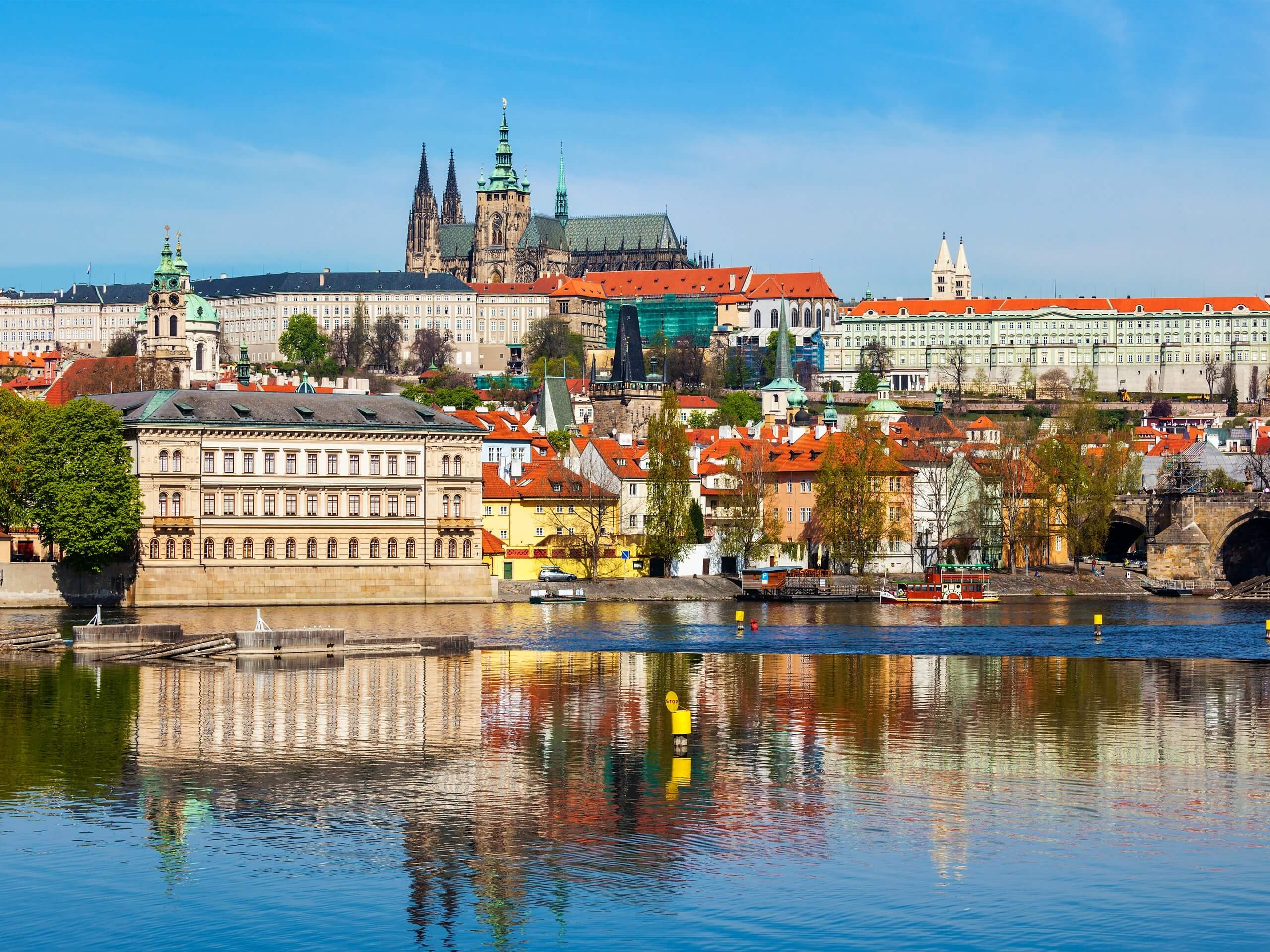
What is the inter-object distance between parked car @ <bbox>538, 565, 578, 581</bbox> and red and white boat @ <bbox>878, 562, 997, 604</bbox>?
1364cm

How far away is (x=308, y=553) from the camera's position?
2943 inches

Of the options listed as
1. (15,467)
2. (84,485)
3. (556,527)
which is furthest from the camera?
(556,527)

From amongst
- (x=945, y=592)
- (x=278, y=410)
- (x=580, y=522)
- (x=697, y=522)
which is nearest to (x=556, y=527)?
(x=580, y=522)

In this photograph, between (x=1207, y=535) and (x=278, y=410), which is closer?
(x=278, y=410)

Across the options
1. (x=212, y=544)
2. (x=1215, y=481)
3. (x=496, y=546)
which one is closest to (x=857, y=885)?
(x=212, y=544)

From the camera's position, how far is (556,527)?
88.0 meters

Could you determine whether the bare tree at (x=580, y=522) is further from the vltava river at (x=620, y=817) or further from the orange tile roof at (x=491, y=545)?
the vltava river at (x=620, y=817)

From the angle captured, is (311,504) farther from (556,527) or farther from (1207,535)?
(1207,535)

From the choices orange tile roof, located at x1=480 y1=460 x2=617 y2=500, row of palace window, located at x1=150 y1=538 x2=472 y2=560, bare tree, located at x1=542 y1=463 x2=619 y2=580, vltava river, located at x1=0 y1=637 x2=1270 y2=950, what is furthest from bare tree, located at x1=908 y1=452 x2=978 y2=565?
vltava river, located at x1=0 y1=637 x2=1270 y2=950

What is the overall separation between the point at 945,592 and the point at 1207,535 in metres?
21.7

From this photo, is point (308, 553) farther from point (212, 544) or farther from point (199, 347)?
point (199, 347)

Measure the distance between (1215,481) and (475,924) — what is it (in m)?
94.3

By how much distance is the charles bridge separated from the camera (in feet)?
316

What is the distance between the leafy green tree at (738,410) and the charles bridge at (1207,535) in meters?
59.7
